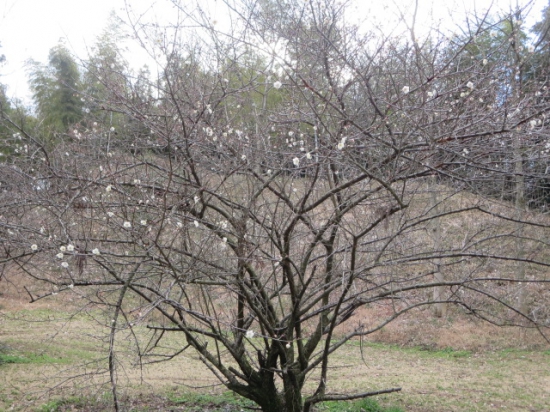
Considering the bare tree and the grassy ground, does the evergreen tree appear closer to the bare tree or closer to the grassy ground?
the grassy ground

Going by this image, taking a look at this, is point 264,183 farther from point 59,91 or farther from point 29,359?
point 59,91

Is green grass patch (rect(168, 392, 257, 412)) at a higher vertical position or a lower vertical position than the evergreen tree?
lower

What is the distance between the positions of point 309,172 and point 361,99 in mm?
773

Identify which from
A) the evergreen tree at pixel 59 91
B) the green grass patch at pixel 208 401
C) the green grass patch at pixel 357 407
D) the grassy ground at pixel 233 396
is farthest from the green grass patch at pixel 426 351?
the evergreen tree at pixel 59 91

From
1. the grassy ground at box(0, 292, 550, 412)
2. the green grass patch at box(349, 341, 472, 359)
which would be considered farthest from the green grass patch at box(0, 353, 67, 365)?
the green grass patch at box(349, 341, 472, 359)

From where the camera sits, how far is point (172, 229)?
413 centimetres

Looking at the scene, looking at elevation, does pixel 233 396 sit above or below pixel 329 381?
above

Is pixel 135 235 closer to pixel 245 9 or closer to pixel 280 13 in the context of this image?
pixel 245 9

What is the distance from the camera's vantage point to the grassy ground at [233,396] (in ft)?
18.6

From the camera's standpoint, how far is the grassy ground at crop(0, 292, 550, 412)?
18.6ft

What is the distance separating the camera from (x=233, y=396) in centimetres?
611

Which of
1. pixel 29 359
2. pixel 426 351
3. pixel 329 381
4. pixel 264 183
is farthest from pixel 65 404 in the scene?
pixel 426 351

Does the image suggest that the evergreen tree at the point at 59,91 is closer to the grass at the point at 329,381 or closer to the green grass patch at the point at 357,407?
the grass at the point at 329,381

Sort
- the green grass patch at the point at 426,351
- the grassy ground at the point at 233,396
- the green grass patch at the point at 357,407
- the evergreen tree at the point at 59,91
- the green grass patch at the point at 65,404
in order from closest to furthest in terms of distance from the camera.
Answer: the green grass patch at the point at 65,404 → the green grass patch at the point at 357,407 → the grassy ground at the point at 233,396 → the green grass patch at the point at 426,351 → the evergreen tree at the point at 59,91
